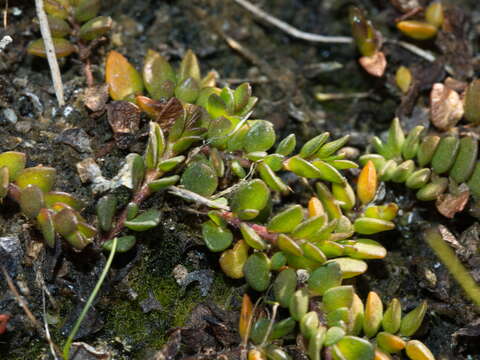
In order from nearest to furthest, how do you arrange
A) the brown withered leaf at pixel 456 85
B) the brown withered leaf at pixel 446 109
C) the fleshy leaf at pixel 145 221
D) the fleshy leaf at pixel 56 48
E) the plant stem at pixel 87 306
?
the plant stem at pixel 87 306 → the fleshy leaf at pixel 145 221 → the fleshy leaf at pixel 56 48 → the brown withered leaf at pixel 446 109 → the brown withered leaf at pixel 456 85

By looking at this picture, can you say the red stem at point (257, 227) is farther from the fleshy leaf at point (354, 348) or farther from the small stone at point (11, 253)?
the small stone at point (11, 253)

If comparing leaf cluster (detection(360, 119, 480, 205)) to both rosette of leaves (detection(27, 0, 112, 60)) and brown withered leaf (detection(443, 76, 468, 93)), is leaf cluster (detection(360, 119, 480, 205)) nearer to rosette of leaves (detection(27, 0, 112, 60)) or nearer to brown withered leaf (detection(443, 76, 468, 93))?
brown withered leaf (detection(443, 76, 468, 93))

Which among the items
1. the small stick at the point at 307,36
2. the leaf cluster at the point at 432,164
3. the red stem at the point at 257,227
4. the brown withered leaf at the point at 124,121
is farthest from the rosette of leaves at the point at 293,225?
the small stick at the point at 307,36

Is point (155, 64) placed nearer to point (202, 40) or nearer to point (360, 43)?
point (202, 40)

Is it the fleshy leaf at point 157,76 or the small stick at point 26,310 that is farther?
the fleshy leaf at point 157,76

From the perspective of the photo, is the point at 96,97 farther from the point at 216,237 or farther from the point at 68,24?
the point at 216,237
